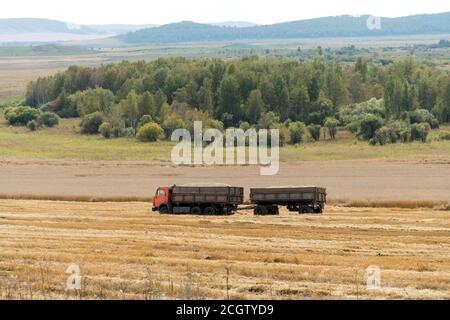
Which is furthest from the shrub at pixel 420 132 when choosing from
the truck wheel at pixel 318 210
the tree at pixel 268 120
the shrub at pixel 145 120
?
the truck wheel at pixel 318 210

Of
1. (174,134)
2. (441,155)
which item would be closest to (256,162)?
(441,155)

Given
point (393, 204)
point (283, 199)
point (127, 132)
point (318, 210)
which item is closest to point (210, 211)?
point (283, 199)

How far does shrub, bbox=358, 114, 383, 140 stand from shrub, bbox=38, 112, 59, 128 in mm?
42440

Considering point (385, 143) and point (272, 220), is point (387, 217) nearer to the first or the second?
point (272, 220)

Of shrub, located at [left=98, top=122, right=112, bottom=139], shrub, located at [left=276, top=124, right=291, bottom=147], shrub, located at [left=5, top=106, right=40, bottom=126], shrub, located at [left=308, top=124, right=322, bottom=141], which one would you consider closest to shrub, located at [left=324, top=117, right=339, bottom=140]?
shrub, located at [left=308, top=124, right=322, bottom=141]

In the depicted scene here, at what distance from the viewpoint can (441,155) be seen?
81.4 meters

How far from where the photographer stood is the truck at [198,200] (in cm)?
4650

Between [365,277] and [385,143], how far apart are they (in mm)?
72588

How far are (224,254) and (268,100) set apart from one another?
289 feet

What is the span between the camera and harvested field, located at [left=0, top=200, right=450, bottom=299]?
909 inches

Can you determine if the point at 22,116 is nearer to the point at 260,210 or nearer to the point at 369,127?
the point at 369,127

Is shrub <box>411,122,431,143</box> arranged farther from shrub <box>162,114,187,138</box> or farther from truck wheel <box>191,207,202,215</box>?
truck wheel <box>191,207,202,215</box>

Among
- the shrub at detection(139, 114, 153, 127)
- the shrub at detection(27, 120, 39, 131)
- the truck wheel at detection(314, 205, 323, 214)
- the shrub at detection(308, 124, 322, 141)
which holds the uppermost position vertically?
the truck wheel at detection(314, 205, 323, 214)

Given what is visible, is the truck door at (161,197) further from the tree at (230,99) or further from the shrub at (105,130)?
the tree at (230,99)
